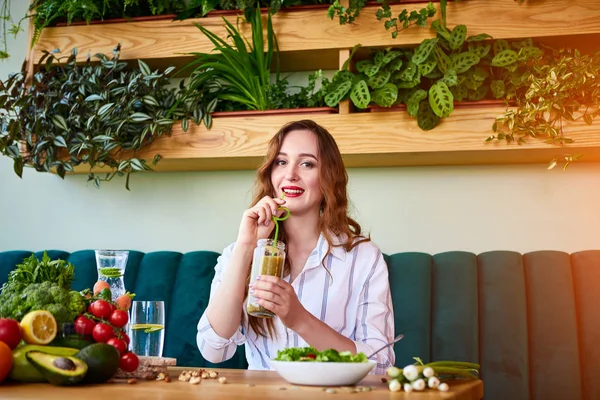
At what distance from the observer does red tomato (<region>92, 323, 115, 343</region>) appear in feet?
4.88

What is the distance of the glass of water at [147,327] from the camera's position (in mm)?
1776

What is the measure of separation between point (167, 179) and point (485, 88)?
1.44 metres

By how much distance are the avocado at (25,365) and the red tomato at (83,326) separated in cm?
8

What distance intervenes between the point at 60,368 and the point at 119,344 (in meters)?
0.17

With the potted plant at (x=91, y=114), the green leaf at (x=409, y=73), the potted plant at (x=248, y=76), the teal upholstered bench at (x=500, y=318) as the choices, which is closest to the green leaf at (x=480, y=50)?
the green leaf at (x=409, y=73)

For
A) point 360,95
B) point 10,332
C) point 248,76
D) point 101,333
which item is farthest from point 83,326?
point 248,76

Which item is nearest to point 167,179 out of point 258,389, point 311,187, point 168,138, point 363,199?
point 168,138

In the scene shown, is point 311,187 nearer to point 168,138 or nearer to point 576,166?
point 168,138

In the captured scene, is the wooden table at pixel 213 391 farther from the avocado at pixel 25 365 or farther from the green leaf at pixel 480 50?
the green leaf at pixel 480 50

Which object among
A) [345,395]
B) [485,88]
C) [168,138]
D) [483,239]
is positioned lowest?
[483,239]

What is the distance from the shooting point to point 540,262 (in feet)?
8.86

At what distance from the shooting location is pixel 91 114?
3115 mm

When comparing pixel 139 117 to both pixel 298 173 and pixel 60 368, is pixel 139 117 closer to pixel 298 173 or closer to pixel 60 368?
pixel 298 173

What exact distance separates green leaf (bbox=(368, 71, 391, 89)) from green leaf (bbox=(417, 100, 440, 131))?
17 cm
